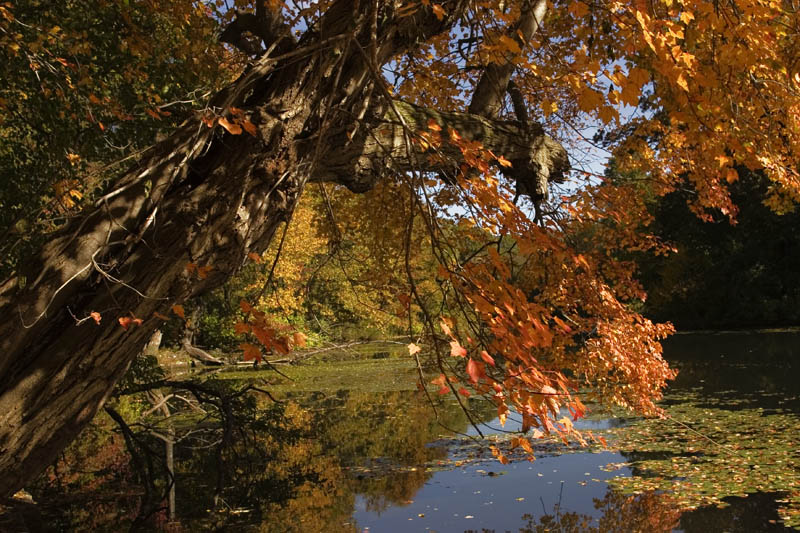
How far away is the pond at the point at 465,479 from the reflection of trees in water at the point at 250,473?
3 centimetres

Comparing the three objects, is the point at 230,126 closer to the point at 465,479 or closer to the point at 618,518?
the point at 618,518

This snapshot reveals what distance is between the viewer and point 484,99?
5.23m

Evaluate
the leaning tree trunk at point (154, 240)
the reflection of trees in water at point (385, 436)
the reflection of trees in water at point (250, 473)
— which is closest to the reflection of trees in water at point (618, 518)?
the reflection of trees in water at point (385, 436)

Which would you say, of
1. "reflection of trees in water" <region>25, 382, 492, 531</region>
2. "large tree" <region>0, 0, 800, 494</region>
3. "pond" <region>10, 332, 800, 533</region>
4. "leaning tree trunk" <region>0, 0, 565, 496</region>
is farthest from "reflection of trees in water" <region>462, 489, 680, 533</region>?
"leaning tree trunk" <region>0, 0, 565, 496</region>

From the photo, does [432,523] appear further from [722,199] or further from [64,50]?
[64,50]

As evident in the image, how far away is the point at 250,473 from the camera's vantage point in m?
7.51

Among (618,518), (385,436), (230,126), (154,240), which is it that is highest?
(230,126)

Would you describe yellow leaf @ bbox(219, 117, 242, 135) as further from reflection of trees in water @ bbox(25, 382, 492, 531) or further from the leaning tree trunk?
reflection of trees in water @ bbox(25, 382, 492, 531)

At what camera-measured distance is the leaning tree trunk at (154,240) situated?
2369mm

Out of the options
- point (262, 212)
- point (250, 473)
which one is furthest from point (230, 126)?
point (250, 473)

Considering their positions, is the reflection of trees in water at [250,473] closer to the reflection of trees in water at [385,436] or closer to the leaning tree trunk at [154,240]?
the reflection of trees in water at [385,436]

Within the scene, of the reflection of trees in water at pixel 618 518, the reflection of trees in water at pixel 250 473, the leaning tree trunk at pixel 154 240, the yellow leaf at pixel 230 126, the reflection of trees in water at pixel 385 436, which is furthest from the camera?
the reflection of trees in water at pixel 385 436

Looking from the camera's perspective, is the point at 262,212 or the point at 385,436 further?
the point at 385,436

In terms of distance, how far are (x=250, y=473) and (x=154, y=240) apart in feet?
18.6
